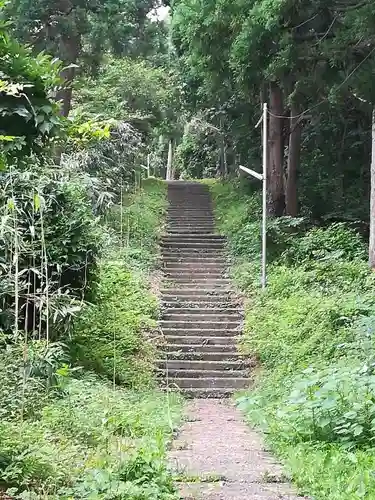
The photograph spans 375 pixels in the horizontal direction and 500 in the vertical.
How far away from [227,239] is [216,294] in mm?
3155

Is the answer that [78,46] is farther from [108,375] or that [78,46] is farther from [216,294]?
[108,375]

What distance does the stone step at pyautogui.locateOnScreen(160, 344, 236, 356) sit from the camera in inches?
381

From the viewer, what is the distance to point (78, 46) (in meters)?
13.7

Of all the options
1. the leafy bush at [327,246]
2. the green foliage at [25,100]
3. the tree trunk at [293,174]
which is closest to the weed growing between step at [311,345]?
the leafy bush at [327,246]

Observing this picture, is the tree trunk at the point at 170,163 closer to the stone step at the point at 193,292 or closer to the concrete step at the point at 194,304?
the stone step at the point at 193,292

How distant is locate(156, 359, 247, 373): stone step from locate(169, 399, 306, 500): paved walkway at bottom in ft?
8.36

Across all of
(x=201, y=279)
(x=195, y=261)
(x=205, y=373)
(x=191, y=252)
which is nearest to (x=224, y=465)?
(x=205, y=373)

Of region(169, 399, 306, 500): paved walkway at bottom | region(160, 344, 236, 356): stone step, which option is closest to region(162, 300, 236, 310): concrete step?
region(160, 344, 236, 356): stone step

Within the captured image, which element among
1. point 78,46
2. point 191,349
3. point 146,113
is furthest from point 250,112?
point 191,349

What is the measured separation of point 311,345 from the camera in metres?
8.03

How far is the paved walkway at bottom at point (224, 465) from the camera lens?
3506 mm

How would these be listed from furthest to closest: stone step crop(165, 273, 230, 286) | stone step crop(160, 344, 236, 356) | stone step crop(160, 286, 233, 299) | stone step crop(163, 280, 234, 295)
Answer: stone step crop(165, 273, 230, 286), stone step crop(163, 280, 234, 295), stone step crop(160, 286, 233, 299), stone step crop(160, 344, 236, 356)

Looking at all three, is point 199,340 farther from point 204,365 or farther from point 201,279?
point 201,279

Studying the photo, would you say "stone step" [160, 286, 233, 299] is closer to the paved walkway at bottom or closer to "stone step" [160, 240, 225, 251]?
"stone step" [160, 240, 225, 251]
